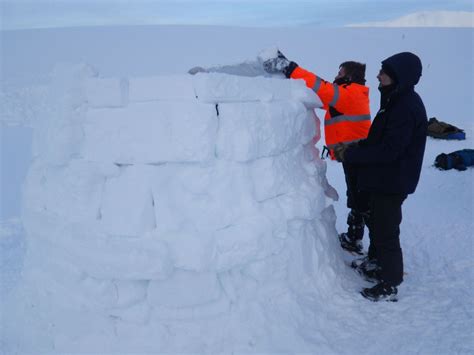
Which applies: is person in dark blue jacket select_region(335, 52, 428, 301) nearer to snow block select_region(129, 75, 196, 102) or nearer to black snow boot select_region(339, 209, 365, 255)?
black snow boot select_region(339, 209, 365, 255)

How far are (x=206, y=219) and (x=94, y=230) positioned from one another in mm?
649

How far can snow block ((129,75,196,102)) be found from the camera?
7.48 feet

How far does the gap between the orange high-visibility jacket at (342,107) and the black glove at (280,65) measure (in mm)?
37

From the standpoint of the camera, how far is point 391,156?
261 cm

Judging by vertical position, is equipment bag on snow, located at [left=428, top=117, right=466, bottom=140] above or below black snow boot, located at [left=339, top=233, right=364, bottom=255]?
above

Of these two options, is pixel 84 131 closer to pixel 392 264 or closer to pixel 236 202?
pixel 236 202

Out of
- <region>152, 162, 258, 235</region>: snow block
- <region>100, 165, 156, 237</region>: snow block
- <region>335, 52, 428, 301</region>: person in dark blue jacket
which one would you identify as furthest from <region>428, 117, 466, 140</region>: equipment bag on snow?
<region>100, 165, 156, 237</region>: snow block

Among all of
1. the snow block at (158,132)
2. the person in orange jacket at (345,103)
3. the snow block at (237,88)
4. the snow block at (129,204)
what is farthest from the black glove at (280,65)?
the snow block at (129,204)

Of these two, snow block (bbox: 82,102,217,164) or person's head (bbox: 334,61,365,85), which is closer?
snow block (bbox: 82,102,217,164)

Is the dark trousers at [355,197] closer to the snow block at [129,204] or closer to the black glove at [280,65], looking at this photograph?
the black glove at [280,65]

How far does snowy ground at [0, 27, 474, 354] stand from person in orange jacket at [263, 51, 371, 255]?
2.37 feet

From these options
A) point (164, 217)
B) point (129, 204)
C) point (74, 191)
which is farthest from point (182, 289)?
point (74, 191)

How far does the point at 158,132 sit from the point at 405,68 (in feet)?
5.33

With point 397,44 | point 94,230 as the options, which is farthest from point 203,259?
point 397,44
